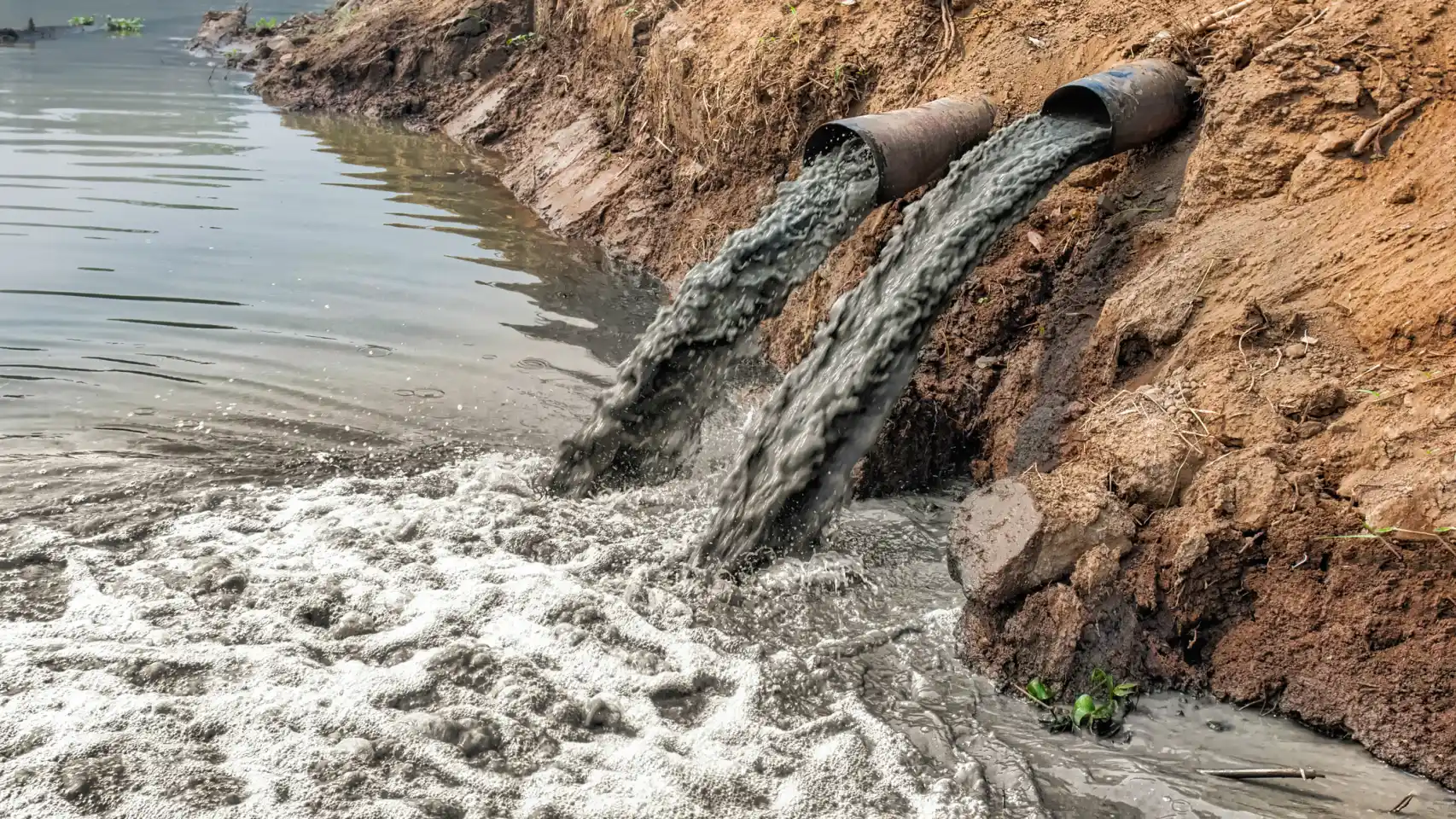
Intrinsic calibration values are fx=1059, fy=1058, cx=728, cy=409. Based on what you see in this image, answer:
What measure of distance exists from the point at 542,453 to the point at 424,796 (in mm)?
2407

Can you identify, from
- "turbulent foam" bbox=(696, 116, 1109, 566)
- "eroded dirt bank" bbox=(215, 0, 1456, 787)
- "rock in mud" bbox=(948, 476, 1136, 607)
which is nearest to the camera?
"eroded dirt bank" bbox=(215, 0, 1456, 787)

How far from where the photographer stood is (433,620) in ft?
12.3

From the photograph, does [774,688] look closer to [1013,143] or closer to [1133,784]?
[1133,784]

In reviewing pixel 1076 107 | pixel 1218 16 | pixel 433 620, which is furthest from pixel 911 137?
pixel 433 620

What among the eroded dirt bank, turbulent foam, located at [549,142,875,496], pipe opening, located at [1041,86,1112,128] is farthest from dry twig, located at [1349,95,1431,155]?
turbulent foam, located at [549,142,875,496]

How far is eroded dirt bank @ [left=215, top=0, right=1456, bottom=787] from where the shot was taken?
132 inches

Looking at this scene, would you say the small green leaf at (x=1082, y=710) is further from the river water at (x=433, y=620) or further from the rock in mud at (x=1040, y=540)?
the rock in mud at (x=1040, y=540)

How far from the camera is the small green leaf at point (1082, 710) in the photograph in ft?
11.1

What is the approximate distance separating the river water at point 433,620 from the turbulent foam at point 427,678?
11mm

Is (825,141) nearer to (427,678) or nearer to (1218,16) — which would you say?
(1218,16)

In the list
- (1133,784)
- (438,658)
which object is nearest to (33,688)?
(438,658)

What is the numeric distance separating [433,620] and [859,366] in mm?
1943

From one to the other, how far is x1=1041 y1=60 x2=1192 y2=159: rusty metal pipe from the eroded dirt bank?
0.48 ft

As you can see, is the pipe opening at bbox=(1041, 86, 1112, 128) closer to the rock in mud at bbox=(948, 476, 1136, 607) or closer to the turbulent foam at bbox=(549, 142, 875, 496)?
the turbulent foam at bbox=(549, 142, 875, 496)
